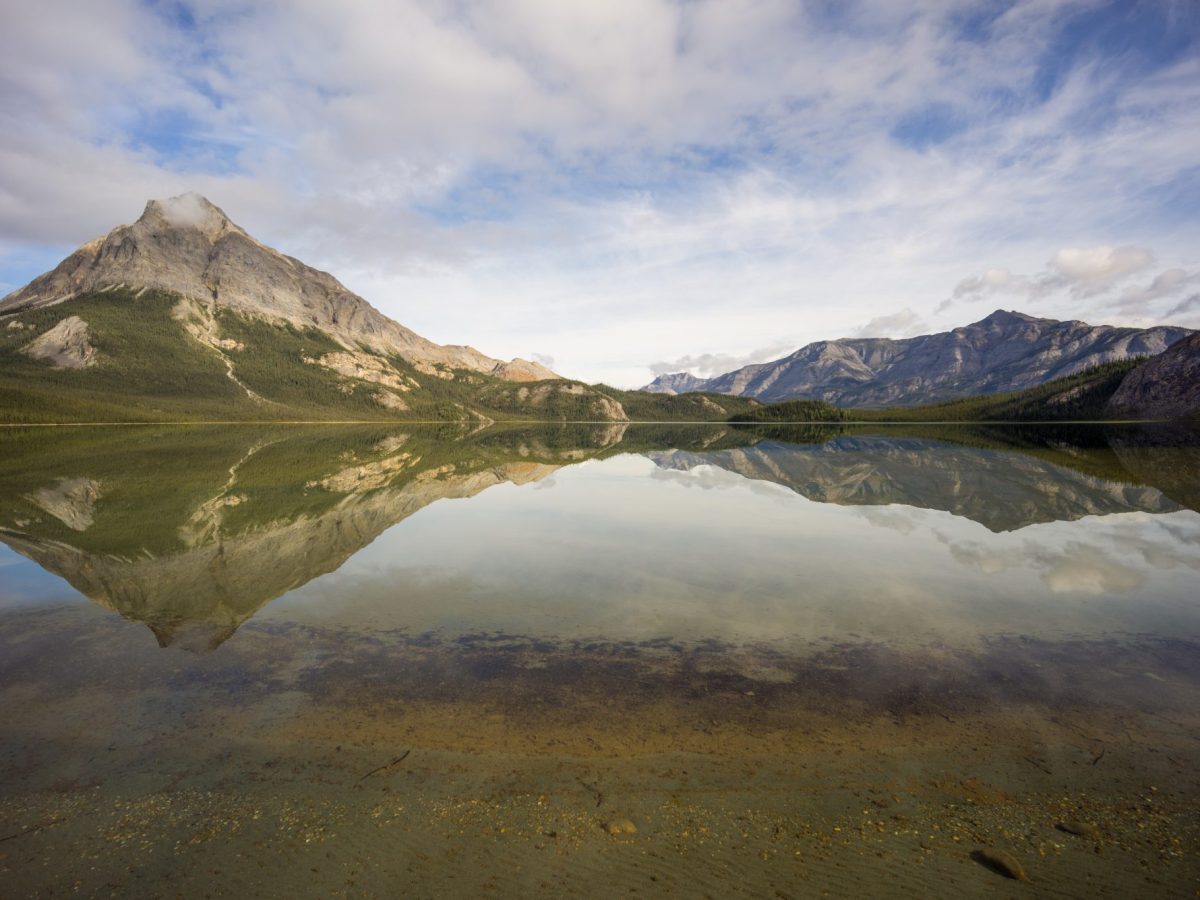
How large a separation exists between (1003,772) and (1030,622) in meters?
8.59

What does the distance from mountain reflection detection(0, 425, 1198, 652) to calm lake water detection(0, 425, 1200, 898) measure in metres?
0.37

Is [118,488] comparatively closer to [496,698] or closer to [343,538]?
[343,538]

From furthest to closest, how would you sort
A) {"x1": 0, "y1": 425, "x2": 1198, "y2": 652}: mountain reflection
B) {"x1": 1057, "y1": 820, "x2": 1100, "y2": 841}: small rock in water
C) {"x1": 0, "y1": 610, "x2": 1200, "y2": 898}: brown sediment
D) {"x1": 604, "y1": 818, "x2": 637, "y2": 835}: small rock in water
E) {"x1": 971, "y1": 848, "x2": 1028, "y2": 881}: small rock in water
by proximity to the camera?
{"x1": 0, "y1": 425, "x2": 1198, "y2": 652}: mountain reflection, {"x1": 604, "y1": 818, "x2": 637, "y2": 835}: small rock in water, {"x1": 1057, "y1": 820, "x2": 1100, "y2": 841}: small rock in water, {"x1": 0, "y1": 610, "x2": 1200, "y2": 898}: brown sediment, {"x1": 971, "y1": 848, "x2": 1028, "y2": 881}: small rock in water

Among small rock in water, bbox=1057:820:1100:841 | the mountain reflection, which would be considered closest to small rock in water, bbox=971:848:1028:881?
small rock in water, bbox=1057:820:1100:841

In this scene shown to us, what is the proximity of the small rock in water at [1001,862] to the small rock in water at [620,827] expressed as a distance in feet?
14.6

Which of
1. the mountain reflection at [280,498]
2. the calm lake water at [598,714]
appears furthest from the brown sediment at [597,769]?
the mountain reflection at [280,498]

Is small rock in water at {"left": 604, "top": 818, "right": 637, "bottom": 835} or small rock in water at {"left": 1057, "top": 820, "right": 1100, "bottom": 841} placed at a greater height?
small rock in water at {"left": 1057, "top": 820, "right": 1100, "bottom": 841}

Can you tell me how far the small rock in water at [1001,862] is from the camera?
7008 millimetres

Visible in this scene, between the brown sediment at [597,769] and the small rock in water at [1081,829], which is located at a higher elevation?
the small rock in water at [1081,829]

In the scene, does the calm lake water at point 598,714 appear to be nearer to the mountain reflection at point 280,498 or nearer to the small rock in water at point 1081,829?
the small rock in water at point 1081,829

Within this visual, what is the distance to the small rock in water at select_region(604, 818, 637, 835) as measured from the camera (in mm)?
7922

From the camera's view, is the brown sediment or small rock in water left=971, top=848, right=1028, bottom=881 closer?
small rock in water left=971, top=848, right=1028, bottom=881

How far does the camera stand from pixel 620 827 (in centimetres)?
802

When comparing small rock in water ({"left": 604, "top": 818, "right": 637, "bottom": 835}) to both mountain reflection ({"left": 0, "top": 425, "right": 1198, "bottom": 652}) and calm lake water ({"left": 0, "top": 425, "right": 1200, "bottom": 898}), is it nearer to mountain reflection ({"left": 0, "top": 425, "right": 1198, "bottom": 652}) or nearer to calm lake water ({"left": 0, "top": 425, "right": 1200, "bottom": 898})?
calm lake water ({"left": 0, "top": 425, "right": 1200, "bottom": 898})
